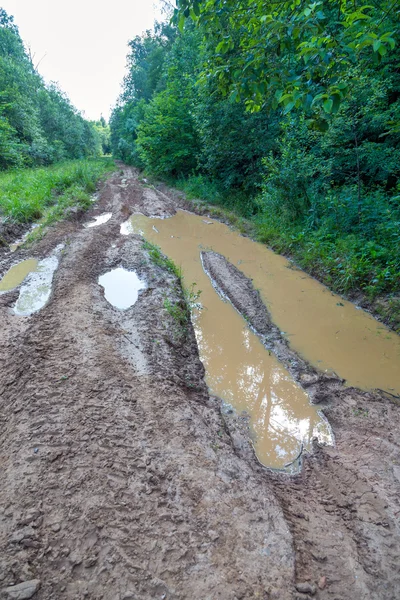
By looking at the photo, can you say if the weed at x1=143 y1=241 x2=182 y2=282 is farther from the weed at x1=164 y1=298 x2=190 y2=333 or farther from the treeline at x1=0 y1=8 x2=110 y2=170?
the treeline at x1=0 y1=8 x2=110 y2=170

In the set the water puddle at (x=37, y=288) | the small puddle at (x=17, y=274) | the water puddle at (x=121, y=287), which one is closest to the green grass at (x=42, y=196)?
the small puddle at (x=17, y=274)

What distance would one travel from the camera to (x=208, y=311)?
6059 millimetres

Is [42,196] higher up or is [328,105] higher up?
[328,105]

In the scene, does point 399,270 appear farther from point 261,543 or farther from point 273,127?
point 273,127

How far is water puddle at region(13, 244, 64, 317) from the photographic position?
5.50 meters

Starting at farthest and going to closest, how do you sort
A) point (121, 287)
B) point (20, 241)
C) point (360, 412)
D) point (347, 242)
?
point (20, 241) → point (347, 242) → point (121, 287) → point (360, 412)

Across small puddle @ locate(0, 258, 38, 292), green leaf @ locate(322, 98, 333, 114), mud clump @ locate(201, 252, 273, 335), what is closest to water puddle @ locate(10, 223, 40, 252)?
small puddle @ locate(0, 258, 38, 292)

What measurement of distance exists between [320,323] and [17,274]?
21.6 feet

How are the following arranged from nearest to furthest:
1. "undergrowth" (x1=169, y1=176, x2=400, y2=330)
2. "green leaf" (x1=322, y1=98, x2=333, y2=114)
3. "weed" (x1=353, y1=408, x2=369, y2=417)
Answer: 1. "green leaf" (x1=322, y1=98, x2=333, y2=114)
2. "weed" (x1=353, y1=408, x2=369, y2=417)
3. "undergrowth" (x1=169, y1=176, x2=400, y2=330)

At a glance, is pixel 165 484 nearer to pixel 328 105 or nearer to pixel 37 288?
pixel 328 105

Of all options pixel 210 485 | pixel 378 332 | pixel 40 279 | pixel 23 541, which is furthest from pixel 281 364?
pixel 40 279

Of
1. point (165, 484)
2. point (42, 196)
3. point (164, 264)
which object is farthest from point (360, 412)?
point (42, 196)

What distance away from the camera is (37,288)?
20.2 feet

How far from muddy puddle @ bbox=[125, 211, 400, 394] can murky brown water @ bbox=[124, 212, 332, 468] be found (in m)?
0.70
